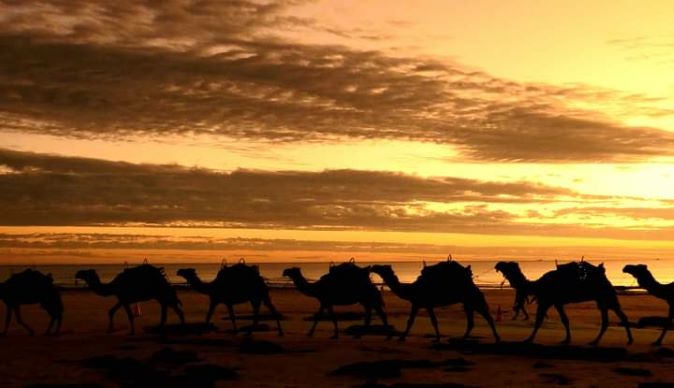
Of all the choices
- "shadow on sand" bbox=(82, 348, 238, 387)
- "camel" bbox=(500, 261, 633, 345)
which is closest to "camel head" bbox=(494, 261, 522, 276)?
"camel" bbox=(500, 261, 633, 345)

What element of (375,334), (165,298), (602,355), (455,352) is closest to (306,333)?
(375,334)

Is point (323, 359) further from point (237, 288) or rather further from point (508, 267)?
point (508, 267)

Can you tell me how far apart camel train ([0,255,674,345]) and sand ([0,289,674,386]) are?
2.96 ft

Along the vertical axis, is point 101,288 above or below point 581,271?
below

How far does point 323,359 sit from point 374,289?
8.29 metres

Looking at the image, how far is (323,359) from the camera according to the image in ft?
65.3

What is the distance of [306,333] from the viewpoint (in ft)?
91.4

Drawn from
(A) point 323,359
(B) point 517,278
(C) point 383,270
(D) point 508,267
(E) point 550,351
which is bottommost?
(A) point 323,359

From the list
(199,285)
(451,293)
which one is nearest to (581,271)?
(451,293)

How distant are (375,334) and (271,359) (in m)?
7.49

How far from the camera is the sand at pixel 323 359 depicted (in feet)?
54.0

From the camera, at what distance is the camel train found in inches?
978

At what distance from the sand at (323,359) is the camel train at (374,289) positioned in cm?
90

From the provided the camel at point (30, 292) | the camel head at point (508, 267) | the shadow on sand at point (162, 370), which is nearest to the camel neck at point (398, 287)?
the camel head at point (508, 267)
